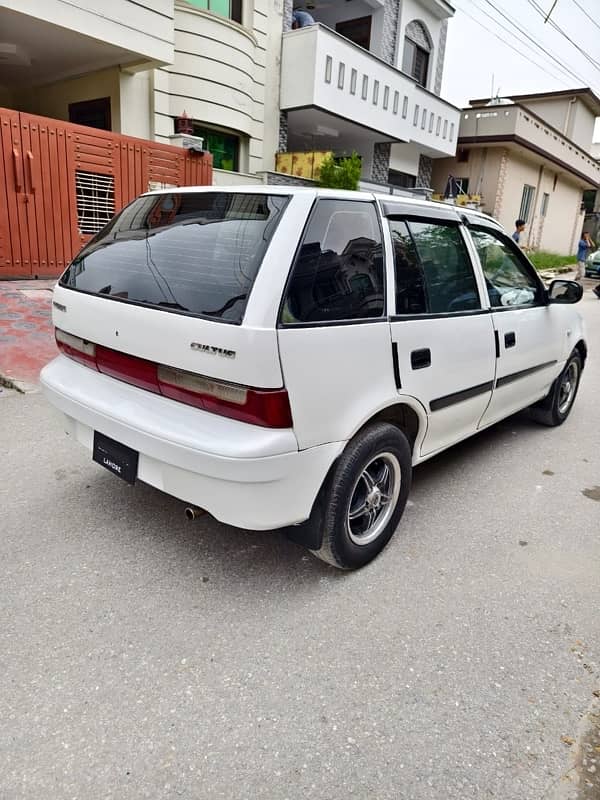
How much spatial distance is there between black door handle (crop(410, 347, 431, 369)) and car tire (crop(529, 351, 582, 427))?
8.21ft

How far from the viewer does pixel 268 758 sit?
1.87 meters

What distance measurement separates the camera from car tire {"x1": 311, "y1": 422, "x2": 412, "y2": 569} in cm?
258

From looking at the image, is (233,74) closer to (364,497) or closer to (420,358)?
(420,358)

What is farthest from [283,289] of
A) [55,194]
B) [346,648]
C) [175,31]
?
[175,31]

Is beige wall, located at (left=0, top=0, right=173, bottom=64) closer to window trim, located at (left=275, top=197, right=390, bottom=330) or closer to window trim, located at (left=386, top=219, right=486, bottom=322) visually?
window trim, located at (left=386, top=219, right=486, bottom=322)

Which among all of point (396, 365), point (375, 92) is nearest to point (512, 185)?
point (375, 92)

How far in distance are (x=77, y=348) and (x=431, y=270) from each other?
1.92m

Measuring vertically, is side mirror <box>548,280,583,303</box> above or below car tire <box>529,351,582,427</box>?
above

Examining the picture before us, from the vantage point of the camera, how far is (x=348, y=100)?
14.6m

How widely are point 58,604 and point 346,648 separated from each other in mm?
1248

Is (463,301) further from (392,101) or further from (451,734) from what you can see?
(392,101)

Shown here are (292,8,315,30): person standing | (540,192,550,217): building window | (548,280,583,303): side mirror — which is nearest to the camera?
(548,280,583,303): side mirror

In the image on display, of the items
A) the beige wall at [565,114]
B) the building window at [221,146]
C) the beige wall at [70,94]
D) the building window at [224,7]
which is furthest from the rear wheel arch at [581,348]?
the beige wall at [565,114]

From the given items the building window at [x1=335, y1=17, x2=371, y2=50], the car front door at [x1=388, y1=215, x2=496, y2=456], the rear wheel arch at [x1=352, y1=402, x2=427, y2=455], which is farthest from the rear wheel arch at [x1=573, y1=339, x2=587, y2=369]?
the building window at [x1=335, y1=17, x2=371, y2=50]
